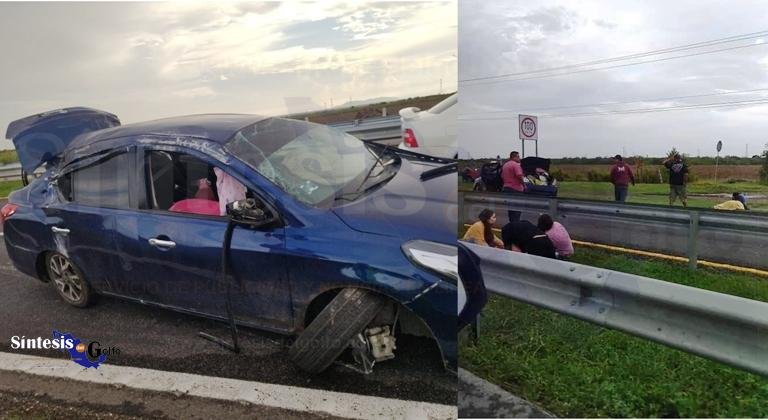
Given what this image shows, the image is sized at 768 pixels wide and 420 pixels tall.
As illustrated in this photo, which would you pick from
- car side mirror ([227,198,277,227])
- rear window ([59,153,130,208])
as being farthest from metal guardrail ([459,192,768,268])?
rear window ([59,153,130,208])

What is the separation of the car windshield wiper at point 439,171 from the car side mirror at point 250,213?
45cm

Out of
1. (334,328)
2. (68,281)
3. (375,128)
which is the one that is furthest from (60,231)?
(375,128)

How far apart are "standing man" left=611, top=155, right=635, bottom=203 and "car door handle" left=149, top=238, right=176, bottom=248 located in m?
1.24

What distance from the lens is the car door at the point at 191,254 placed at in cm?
144

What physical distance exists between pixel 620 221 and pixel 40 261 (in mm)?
1855

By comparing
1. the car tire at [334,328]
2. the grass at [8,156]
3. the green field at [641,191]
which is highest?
the grass at [8,156]

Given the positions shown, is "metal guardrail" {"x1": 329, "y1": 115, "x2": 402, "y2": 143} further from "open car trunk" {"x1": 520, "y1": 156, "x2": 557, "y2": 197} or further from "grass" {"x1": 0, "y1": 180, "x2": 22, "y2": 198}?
"grass" {"x1": 0, "y1": 180, "x2": 22, "y2": 198}

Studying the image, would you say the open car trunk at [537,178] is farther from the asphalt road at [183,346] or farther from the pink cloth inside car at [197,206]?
the pink cloth inside car at [197,206]

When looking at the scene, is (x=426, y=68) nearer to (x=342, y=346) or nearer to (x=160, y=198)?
(x=342, y=346)

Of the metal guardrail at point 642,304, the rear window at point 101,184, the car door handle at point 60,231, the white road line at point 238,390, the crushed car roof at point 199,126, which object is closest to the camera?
the metal guardrail at point 642,304

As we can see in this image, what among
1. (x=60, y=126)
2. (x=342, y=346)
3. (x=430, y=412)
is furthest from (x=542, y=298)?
(x=60, y=126)

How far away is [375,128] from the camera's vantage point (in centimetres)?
137

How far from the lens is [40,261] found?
1.78 metres

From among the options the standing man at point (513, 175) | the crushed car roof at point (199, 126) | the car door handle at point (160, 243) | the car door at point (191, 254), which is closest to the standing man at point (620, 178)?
the standing man at point (513, 175)
